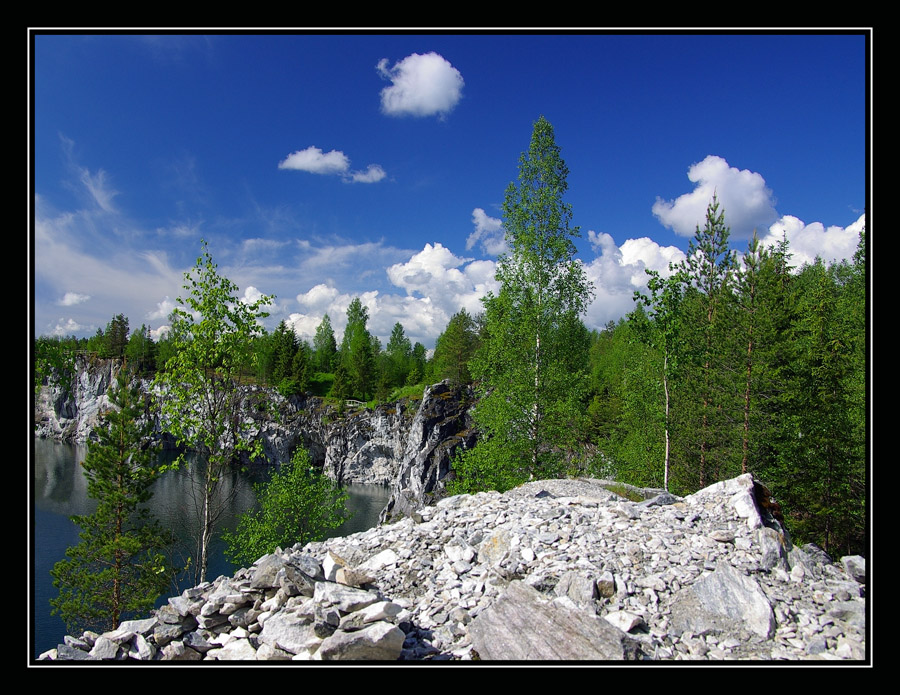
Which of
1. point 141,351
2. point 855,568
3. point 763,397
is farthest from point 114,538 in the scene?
point 141,351

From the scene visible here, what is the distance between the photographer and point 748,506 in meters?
7.66

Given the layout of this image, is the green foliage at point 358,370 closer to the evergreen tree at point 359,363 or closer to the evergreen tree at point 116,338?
the evergreen tree at point 359,363

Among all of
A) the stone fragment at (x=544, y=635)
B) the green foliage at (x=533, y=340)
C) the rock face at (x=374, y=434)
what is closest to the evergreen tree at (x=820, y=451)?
the green foliage at (x=533, y=340)

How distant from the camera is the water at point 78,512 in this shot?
73.6 feet

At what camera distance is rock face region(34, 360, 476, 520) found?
161ft

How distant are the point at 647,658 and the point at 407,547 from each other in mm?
4012

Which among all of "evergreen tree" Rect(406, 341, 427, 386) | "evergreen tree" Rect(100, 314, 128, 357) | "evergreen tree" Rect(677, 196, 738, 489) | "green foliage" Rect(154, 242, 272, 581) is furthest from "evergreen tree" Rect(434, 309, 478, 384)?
"evergreen tree" Rect(100, 314, 128, 357)

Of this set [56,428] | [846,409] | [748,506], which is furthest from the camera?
[56,428]

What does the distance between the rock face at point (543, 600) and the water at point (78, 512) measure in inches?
312

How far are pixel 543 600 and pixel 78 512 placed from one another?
50768 mm

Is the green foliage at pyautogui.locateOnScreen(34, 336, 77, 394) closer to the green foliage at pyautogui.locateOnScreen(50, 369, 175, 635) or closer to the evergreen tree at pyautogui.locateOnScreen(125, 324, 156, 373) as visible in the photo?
the green foliage at pyautogui.locateOnScreen(50, 369, 175, 635)

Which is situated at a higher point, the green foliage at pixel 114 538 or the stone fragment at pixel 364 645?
the stone fragment at pixel 364 645
